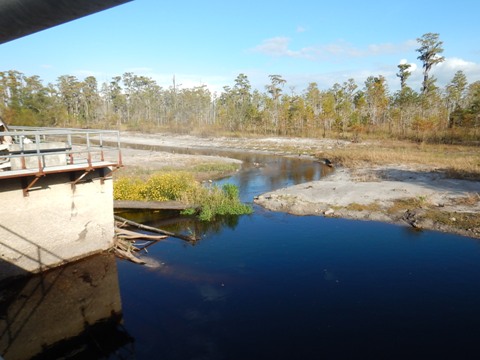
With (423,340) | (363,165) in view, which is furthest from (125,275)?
(363,165)

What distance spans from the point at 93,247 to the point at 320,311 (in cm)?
939

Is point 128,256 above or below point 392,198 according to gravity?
below

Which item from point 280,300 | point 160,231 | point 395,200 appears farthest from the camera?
point 395,200

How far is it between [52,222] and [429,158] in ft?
122

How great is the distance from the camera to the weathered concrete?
11.5m

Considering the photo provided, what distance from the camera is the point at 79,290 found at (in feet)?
39.6

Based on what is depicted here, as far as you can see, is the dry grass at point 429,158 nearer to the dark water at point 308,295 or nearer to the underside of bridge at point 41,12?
the dark water at point 308,295

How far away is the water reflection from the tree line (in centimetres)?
5346

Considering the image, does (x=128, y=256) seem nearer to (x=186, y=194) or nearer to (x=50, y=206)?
(x=50, y=206)

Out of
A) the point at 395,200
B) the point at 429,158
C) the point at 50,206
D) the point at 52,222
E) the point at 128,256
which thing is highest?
the point at 50,206

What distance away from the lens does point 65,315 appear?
425 inches

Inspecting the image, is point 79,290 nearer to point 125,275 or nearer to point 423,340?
point 125,275

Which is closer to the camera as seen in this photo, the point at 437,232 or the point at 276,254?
the point at 276,254

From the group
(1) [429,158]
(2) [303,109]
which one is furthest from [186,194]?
(2) [303,109]
